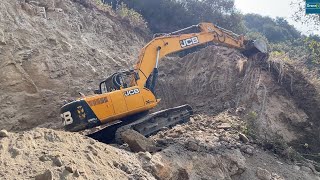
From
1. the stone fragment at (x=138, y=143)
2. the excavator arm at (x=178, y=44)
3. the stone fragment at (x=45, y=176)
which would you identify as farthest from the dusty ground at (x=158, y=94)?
the excavator arm at (x=178, y=44)

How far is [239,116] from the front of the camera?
1087cm

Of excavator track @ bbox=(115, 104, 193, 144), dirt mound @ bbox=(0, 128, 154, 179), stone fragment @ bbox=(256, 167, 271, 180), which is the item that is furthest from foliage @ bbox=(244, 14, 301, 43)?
dirt mound @ bbox=(0, 128, 154, 179)

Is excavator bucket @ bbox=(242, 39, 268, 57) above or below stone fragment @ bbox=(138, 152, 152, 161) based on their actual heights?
above

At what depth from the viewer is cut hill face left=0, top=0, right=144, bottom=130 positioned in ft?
36.6

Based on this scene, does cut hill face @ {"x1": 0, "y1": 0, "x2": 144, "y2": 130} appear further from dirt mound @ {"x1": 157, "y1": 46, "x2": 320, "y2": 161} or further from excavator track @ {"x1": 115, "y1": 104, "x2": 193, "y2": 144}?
excavator track @ {"x1": 115, "y1": 104, "x2": 193, "y2": 144}

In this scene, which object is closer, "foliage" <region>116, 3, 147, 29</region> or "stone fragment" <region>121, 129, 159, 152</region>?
"stone fragment" <region>121, 129, 159, 152</region>

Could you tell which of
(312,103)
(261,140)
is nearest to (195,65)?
(312,103)

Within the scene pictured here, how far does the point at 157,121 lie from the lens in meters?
9.73

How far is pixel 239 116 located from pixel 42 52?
21.0 feet

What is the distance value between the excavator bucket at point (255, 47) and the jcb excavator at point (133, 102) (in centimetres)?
209

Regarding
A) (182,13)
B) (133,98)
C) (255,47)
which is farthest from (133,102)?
(182,13)

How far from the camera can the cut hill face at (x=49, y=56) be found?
36.6 feet

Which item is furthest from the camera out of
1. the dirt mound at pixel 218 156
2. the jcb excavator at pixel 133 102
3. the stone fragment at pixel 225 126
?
the stone fragment at pixel 225 126

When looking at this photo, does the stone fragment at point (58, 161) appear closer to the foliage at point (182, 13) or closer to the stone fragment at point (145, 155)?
the stone fragment at point (145, 155)
